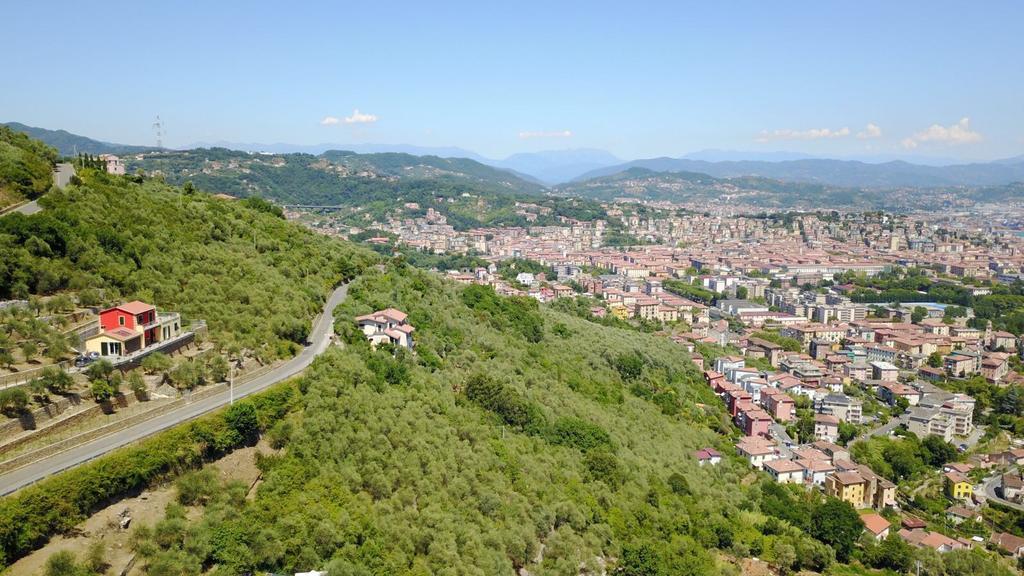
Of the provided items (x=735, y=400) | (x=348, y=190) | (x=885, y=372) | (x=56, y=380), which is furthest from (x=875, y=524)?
(x=348, y=190)

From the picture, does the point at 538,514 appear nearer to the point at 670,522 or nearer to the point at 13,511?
the point at 670,522

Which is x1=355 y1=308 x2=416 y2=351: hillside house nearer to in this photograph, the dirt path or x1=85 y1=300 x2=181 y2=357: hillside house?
x1=85 y1=300 x2=181 y2=357: hillside house

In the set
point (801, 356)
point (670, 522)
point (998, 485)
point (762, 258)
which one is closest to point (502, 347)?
point (670, 522)

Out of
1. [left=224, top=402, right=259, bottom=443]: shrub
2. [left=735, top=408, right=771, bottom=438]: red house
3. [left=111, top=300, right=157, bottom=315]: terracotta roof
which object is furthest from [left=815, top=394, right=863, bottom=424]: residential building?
[left=111, top=300, right=157, bottom=315]: terracotta roof

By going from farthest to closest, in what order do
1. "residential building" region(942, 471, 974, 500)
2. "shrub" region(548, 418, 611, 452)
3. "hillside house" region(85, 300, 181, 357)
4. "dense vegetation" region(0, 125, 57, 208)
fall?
1. "residential building" region(942, 471, 974, 500)
2. "shrub" region(548, 418, 611, 452)
3. "dense vegetation" region(0, 125, 57, 208)
4. "hillside house" region(85, 300, 181, 357)

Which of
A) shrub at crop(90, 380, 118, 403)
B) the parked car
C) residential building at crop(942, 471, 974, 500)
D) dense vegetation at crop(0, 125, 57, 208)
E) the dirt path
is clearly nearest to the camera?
the dirt path

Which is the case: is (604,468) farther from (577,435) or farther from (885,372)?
(885,372)

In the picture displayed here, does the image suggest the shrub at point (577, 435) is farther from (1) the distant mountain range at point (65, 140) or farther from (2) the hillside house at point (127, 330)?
(1) the distant mountain range at point (65, 140)
